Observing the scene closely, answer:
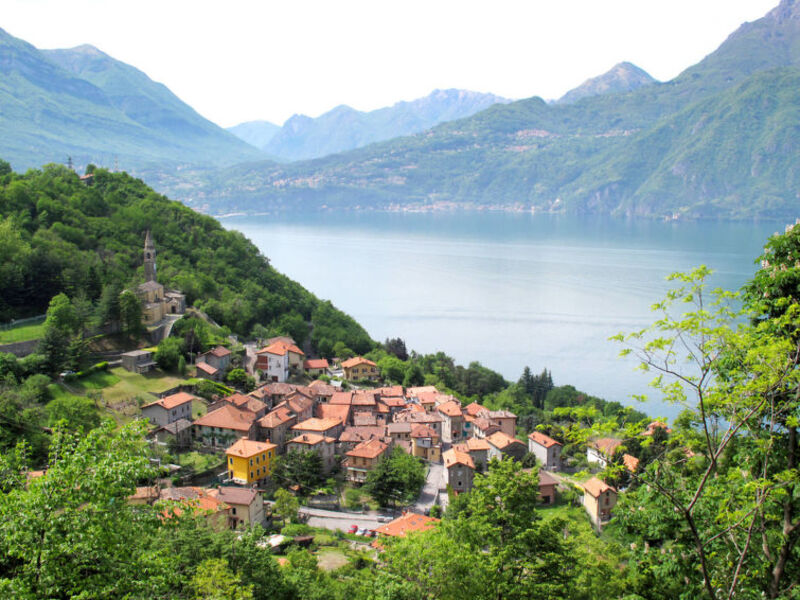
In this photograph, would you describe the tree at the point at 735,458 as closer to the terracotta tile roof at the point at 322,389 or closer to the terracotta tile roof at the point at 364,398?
the terracotta tile roof at the point at 364,398

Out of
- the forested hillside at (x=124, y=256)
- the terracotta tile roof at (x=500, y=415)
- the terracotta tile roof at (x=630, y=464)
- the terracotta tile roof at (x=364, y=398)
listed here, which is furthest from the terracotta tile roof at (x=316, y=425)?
the terracotta tile roof at (x=630, y=464)

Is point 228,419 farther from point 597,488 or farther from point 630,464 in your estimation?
point 630,464

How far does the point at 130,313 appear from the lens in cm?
2306

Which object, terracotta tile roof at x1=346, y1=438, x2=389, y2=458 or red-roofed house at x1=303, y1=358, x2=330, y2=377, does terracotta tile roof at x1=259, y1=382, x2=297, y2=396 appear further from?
red-roofed house at x1=303, y1=358, x2=330, y2=377

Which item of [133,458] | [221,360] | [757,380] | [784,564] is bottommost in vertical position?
[221,360]

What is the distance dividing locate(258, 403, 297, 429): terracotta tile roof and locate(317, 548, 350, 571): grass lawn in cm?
639

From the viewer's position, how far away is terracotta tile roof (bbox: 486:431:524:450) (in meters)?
22.2

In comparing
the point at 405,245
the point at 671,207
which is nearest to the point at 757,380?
the point at 405,245

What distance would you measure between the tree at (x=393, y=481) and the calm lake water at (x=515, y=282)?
18.0 meters

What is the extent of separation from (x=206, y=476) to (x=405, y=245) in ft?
277

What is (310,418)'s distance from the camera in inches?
864

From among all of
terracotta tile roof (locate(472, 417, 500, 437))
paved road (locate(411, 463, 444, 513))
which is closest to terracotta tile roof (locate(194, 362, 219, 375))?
paved road (locate(411, 463, 444, 513))

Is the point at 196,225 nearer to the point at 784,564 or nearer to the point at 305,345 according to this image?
the point at 305,345

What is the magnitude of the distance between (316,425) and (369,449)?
1.99m
